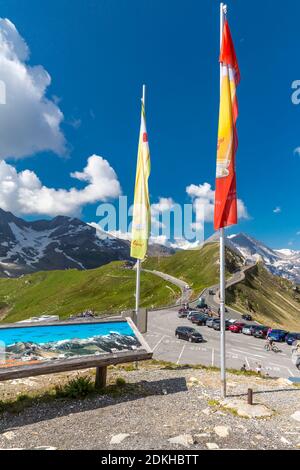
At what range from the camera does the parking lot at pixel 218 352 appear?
3978 centimetres

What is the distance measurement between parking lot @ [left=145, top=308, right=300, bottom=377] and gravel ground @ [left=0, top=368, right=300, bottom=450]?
78.0 feet

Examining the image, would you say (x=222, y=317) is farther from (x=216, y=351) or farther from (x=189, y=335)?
(x=189, y=335)

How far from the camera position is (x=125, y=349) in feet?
51.3

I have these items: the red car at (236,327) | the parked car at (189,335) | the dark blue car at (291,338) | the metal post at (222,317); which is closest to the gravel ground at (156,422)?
the metal post at (222,317)

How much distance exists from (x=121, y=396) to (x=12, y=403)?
4.52m

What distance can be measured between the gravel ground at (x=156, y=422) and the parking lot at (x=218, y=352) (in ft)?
78.0

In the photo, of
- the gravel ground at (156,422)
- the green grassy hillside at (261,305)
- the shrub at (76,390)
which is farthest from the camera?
the green grassy hillside at (261,305)

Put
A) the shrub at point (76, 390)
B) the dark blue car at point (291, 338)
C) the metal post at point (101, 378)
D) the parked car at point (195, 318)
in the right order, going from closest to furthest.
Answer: the shrub at point (76, 390) → the metal post at point (101, 378) → the dark blue car at point (291, 338) → the parked car at point (195, 318)

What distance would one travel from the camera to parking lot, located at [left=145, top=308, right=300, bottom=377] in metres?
39.8

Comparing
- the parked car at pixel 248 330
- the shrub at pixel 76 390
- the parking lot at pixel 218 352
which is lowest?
the parking lot at pixel 218 352

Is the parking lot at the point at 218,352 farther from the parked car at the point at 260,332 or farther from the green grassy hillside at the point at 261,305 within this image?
the green grassy hillside at the point at 261,305

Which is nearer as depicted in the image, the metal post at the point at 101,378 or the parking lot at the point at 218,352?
the metal post at the point at 101,378
